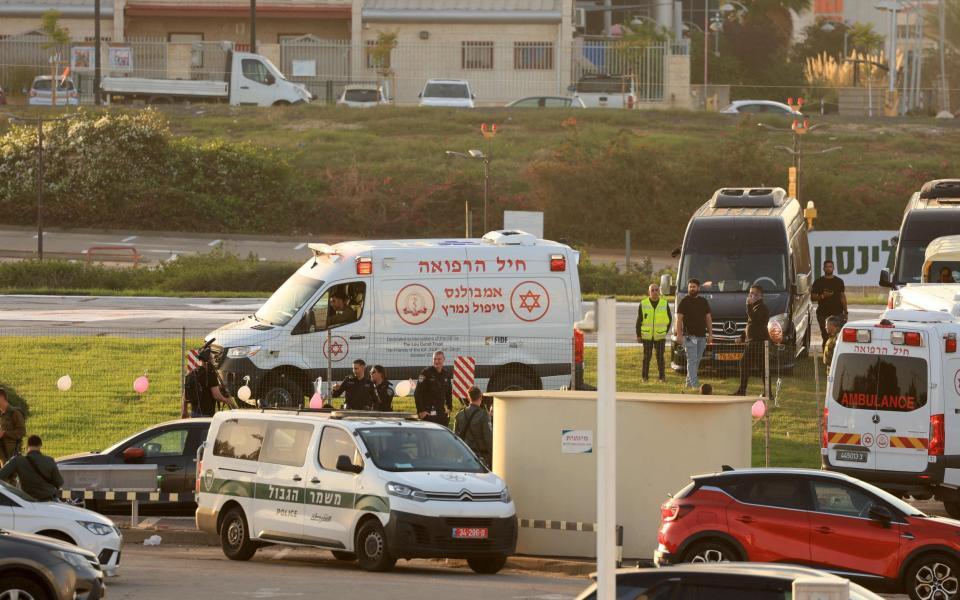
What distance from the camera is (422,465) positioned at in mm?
16984

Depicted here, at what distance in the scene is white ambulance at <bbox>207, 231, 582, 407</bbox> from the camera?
80.3 ft

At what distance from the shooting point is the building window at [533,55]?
2921 inches

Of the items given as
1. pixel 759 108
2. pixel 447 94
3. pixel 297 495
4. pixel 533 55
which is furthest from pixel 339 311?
pixel 533 55

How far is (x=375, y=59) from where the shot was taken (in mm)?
72688

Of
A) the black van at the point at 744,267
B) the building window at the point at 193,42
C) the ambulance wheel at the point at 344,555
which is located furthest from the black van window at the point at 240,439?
the building window at the point at 193,42

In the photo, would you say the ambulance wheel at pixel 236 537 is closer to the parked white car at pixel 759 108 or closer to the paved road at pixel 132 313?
the paved road at pixel 132 313

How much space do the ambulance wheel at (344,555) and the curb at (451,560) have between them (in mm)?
941

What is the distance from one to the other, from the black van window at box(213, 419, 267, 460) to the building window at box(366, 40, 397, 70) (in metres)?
55.4

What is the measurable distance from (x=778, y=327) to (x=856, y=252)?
1816 centimetres

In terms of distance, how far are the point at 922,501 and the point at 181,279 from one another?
2592 centimetres

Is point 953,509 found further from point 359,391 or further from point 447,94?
point 447,94

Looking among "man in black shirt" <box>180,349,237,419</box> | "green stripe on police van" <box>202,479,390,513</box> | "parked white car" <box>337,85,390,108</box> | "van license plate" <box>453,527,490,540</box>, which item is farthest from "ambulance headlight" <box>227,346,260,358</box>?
"parked white car" <box>337,85,390,108</box>

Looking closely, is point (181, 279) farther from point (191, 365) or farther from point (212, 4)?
point (212, 4)

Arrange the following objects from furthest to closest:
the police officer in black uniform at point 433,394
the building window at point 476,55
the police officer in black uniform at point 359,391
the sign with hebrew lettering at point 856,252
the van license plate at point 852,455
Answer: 1. the building window at point 476,55
2. the sign with hebrew lettering at point 856,252
3. the police officer in black uniform at point 433,394
4. the police officer in black uniform at point 359,391
5. the van license plate at point 852,455
